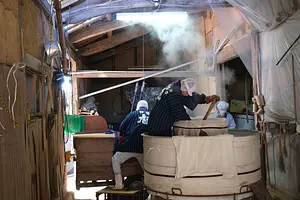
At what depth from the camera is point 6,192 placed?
308 centimetres

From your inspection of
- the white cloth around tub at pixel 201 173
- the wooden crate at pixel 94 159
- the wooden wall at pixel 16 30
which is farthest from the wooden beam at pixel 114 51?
the white cloth around tub at pixel 201 173

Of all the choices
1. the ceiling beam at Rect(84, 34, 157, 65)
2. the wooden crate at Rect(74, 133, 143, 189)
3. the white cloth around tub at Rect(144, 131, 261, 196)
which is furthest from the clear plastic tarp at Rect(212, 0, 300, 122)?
the ceiling beam at Rect(84, 34, 157, 65)

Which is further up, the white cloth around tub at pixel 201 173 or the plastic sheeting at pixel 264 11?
the plastic sheeting at pixel 264 11

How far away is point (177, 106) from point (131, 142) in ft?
4.19

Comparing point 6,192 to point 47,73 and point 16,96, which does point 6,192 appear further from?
point 47,73

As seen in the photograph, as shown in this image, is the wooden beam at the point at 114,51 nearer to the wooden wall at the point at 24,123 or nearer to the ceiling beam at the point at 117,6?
the ceiling beam at the point at 117,6

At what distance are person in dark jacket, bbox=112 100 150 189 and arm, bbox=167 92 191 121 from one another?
112 cm

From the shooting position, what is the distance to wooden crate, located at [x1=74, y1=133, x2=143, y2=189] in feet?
17.7

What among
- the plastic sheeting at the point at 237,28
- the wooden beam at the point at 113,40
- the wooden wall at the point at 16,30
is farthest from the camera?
the wooden beam at the point at 113,40

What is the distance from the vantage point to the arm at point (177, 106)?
469 centimetres

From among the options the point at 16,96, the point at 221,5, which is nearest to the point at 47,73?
the point at 16,96

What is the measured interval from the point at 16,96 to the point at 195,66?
24.4ft

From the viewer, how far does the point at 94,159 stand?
5461 mm

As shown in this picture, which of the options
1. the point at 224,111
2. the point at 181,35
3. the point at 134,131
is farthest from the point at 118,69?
the point at 134,131
